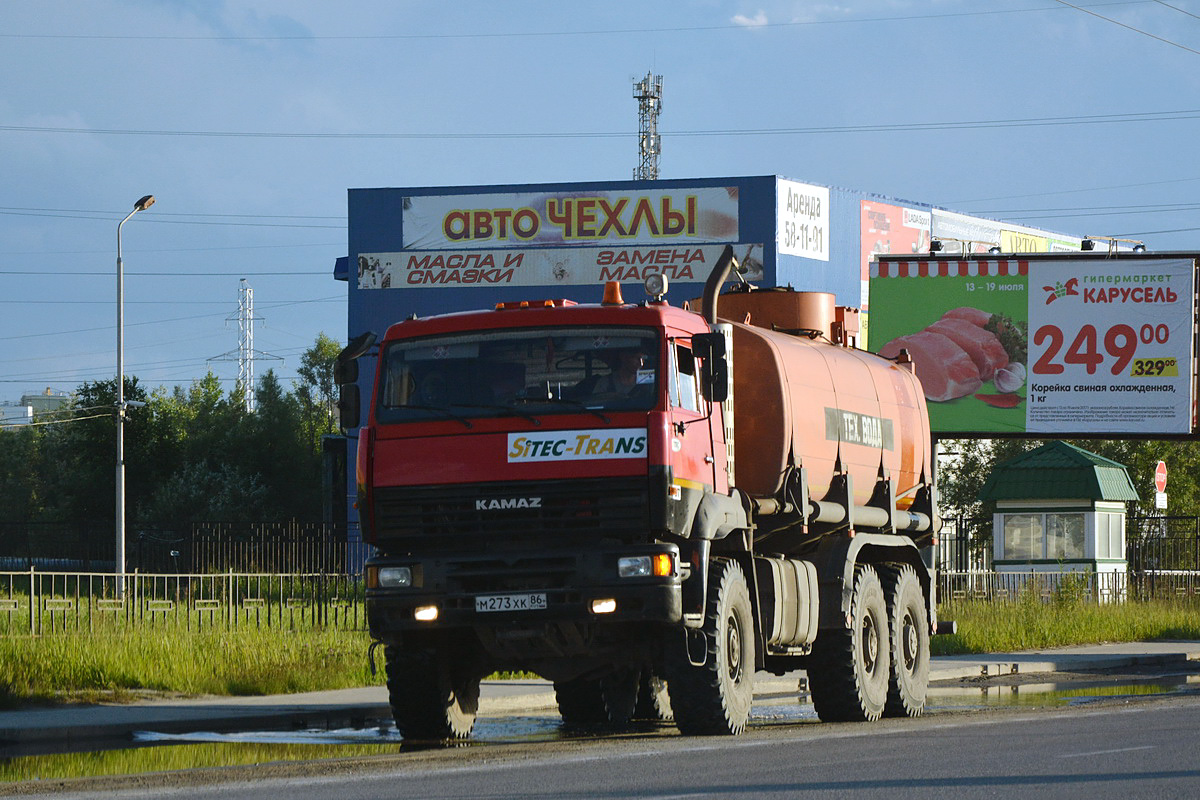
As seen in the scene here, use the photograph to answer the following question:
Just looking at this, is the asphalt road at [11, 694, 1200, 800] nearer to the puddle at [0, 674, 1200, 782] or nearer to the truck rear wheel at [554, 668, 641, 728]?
the puddle at [0, 674, 1200, 782]

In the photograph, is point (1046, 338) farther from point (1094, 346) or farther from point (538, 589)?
point (538, 589)

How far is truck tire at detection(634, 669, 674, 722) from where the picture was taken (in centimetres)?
1739

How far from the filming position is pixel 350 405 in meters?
14.7

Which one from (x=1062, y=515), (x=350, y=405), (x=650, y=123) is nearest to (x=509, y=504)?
(x=350, y=405)

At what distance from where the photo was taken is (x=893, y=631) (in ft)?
58.4

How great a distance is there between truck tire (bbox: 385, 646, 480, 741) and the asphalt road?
1145 mm

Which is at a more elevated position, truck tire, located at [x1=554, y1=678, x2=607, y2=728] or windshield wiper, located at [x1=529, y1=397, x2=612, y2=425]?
windshield wiper, located at [x1=529, y1=397, x2=612, y2=425]

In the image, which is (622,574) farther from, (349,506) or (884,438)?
(349,506)

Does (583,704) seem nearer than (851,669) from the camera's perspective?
No

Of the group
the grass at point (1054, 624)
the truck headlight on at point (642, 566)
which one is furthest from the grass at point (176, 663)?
the grass at point (1054, 624)

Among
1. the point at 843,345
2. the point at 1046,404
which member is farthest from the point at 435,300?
the point at 843,345

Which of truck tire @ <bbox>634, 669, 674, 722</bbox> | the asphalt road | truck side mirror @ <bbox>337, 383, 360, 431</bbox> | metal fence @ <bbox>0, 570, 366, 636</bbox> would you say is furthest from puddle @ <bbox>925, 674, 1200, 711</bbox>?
metal fence @ <bbox>0, 570, 366, 636</bbox>

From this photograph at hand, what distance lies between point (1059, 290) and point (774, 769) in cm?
3052

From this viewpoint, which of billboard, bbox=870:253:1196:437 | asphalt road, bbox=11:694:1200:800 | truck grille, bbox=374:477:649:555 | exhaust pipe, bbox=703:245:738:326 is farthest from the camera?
billboard, bbox=870:253:1196:437
